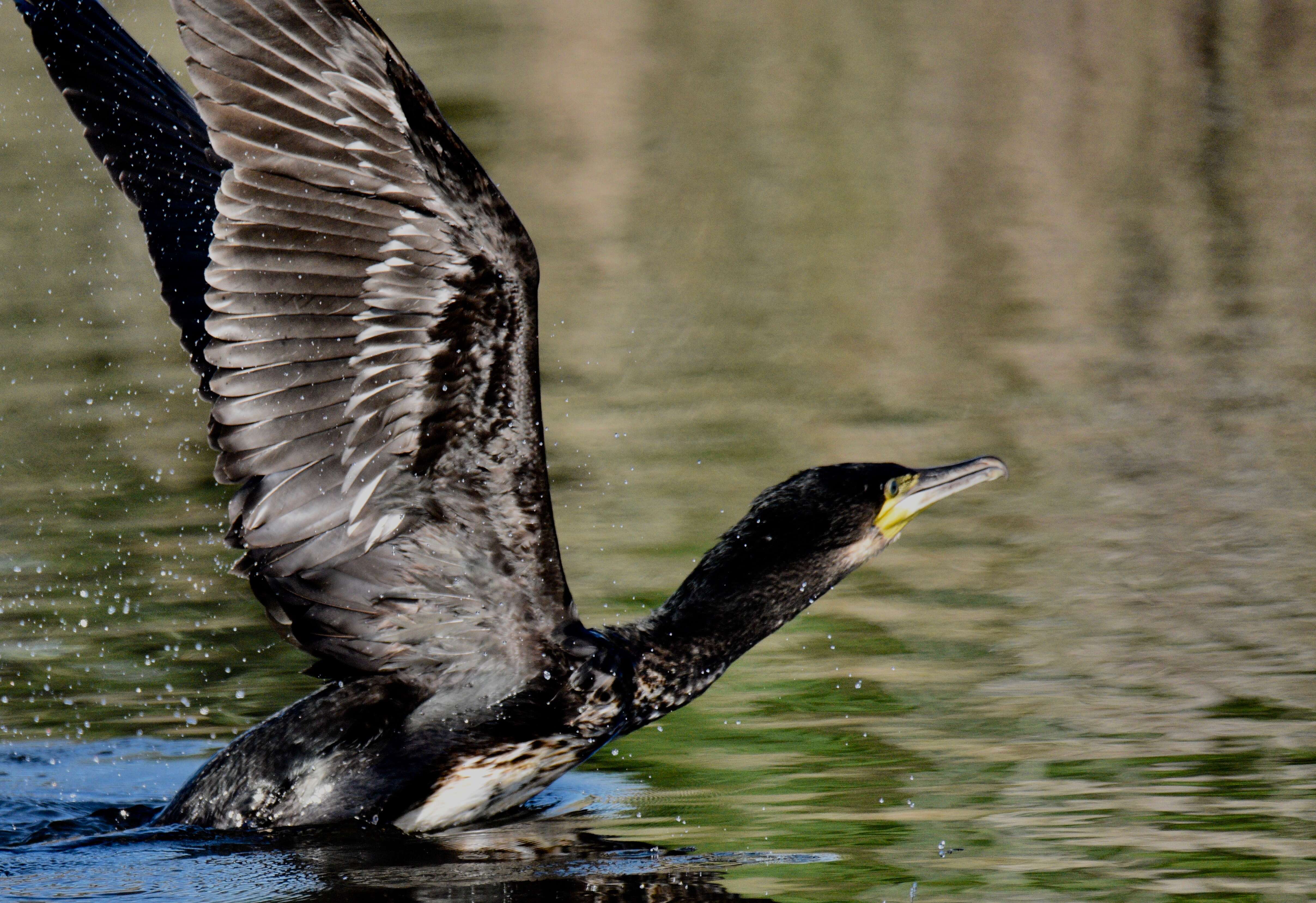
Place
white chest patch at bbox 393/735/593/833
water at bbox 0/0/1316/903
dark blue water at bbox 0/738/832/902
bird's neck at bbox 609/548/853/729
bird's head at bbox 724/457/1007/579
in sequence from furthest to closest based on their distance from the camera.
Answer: bird's head at bbox 724/457/1007/579, bird's neck at bbox 609/548/853/729, white chest patch at bbox 393/735/593/833, water at bbox 0/0/1316/903, dark blue water at bbox 0/738/832/902

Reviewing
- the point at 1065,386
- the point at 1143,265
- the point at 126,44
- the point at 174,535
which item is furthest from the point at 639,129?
the point at 126,44

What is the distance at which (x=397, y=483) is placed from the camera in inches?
207

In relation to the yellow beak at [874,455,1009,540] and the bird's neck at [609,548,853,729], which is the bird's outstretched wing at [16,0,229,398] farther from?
the yellow beak at [874,455,1009,540]

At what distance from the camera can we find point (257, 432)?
16.8 ft

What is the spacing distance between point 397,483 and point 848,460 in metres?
3.77

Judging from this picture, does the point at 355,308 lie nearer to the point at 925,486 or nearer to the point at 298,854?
the point at 298,854

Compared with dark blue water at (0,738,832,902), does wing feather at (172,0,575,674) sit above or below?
above

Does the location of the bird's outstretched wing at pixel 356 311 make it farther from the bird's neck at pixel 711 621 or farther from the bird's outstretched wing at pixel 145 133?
the bird's outstretched wing at pixel 145 133

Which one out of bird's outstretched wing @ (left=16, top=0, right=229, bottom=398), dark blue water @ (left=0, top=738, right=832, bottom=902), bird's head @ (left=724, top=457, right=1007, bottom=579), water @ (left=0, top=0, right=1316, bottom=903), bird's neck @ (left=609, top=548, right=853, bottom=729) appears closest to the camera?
dark blue water @ (left=0, top=738, right=832, bottom=902)

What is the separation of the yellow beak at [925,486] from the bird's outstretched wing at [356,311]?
1093 millimetres

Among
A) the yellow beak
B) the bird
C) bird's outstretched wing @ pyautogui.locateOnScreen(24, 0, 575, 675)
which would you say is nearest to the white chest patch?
the bird

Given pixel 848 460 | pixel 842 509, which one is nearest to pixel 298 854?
pixel 842 509

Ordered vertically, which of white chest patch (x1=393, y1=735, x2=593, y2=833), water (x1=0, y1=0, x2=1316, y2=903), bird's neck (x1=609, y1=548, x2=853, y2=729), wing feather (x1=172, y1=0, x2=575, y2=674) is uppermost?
wing feather (x1=172, y1=0, x2=575, y2=674)

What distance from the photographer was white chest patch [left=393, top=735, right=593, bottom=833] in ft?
17.9
